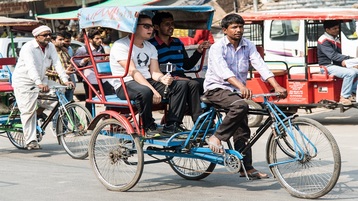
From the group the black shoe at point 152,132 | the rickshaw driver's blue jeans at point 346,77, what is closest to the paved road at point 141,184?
the black shoe at point 152,132

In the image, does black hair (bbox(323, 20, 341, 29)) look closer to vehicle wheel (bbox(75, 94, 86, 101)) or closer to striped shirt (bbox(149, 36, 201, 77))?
striped shirt (bbox(149, 36, 201, 77))

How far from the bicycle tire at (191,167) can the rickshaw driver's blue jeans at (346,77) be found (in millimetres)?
4896

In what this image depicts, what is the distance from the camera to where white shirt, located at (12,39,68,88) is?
1042cm

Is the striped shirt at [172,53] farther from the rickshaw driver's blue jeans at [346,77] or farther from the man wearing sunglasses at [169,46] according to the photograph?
the rickshaw driver's blue jeans at [346,77]

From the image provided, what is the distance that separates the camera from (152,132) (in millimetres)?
7828

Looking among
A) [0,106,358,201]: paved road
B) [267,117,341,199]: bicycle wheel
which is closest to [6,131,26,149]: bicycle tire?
[0,106,358,201]: paved road

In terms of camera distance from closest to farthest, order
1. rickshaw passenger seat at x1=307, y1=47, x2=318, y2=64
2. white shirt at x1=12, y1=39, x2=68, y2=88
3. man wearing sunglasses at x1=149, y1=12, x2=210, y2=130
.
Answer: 1. man wearing sunglasses at x1=149, y1=12, x2=210, y2=130
2. white shirt at x1=12, y1=39, x2=68, y2=88
3. rickshaw passenger seat at x1=307, y1=47, x2=318, y2=64

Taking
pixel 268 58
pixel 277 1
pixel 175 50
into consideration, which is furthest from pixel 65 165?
pixel 277 1

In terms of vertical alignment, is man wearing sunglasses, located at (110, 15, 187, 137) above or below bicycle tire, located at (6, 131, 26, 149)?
above

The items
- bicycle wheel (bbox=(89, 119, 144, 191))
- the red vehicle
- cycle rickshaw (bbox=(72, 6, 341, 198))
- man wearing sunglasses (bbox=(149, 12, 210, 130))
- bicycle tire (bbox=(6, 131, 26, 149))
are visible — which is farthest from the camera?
the red vehicle

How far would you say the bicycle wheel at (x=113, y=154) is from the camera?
26.0 ft

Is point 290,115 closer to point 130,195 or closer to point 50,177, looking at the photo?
point 130,195

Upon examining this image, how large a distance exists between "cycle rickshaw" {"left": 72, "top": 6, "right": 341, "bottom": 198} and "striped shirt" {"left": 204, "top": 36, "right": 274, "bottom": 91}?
25 centimetres

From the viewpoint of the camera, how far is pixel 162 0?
26.0 m
